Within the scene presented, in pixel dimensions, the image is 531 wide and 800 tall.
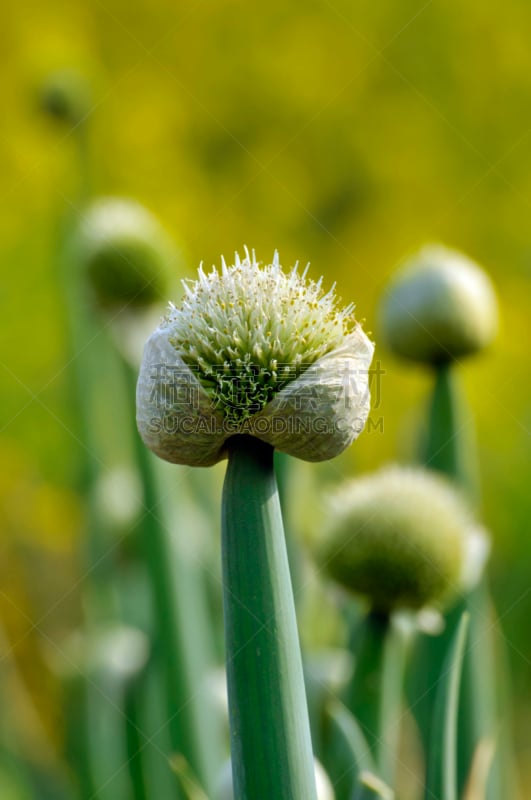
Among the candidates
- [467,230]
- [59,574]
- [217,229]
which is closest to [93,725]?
[59,574]

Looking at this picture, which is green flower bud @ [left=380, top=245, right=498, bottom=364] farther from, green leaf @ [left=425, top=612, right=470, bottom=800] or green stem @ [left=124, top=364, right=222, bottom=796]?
green leaf @ [left=425, top=612, right=470, bottom=800]

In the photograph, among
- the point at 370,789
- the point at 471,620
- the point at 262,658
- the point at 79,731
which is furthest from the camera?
the point at 79,731

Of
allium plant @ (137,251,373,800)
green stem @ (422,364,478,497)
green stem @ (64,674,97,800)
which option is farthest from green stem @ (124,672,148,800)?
allium plant @ (137,251,373,800)

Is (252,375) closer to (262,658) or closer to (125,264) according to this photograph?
(262,658)

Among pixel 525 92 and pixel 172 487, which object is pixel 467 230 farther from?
pixel 172 487

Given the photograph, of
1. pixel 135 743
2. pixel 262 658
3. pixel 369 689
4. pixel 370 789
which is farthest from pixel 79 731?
pixel 262 658

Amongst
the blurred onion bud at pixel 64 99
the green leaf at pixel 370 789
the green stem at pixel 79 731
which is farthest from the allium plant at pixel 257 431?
the blurred onion bud at pixel 64 99
